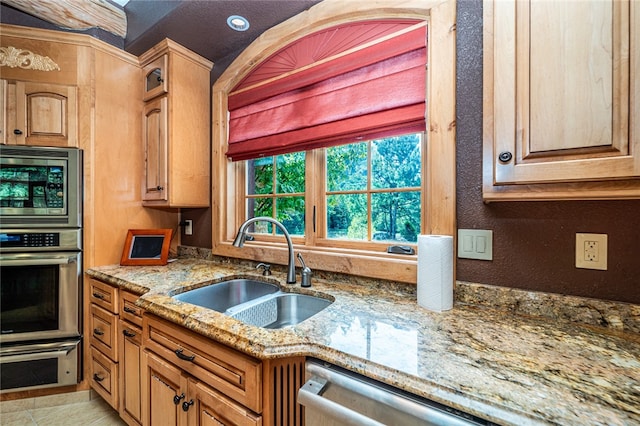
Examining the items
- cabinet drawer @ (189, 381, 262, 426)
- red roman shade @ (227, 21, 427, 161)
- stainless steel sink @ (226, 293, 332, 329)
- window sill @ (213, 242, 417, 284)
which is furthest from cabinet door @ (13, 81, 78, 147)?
cabinet drawer @ (189, 381, 262, 426)

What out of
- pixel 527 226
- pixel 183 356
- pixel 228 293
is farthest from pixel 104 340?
pixel 527 226

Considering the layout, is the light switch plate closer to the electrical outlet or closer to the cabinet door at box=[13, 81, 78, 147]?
the electrical outlet

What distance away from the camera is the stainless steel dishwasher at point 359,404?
622 millimetres

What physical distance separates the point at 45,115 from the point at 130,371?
1.74 m

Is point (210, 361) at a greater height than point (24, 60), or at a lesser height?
lesser

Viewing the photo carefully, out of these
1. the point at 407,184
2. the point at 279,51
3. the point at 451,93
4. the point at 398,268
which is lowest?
the point at 398,268

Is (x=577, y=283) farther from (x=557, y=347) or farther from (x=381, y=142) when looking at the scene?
(x=381, y=142)

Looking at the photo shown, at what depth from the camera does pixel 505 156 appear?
2.82 feet

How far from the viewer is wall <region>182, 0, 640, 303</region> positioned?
2.96 feet

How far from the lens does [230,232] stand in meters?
2.12

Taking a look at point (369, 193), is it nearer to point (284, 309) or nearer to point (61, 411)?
point (284, 309)

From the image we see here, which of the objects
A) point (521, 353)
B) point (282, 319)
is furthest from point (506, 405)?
point (282, 319)

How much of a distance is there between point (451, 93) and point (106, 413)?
276cm

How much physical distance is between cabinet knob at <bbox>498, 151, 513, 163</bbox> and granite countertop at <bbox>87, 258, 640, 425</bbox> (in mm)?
551
